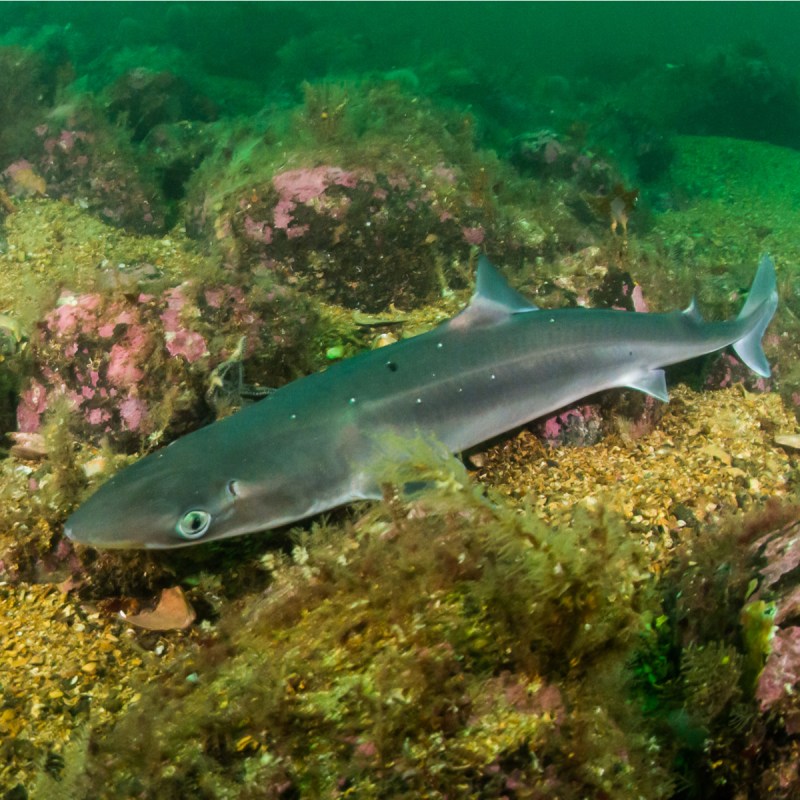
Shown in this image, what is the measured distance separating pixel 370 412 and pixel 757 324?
15.1ft

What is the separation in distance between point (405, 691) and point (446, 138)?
8186mm

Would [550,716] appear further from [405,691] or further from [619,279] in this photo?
[619,279]

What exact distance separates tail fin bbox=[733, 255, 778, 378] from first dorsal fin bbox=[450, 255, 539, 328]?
3.04m

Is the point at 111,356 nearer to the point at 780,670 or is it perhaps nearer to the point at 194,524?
the point at 194,524

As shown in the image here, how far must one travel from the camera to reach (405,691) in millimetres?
2469

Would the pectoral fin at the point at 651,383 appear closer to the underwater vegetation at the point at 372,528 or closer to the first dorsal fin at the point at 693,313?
the underwater vegetation at the point at 372,528

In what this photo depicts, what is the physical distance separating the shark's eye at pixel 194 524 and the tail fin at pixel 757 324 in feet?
18.2

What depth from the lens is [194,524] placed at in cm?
333

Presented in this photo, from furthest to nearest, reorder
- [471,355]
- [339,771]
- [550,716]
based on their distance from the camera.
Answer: [471,355]
[550,716]
[339,771]

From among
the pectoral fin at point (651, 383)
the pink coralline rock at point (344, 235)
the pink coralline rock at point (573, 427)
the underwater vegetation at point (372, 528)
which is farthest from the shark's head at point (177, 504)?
the pink coralline rock at point (344, 235)

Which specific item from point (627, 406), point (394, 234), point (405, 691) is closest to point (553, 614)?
point (405, 691)

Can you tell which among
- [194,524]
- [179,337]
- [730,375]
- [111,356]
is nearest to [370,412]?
[194,524]

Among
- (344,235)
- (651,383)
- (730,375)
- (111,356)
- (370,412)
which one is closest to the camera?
(370,412)

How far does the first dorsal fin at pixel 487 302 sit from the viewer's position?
174 inches
